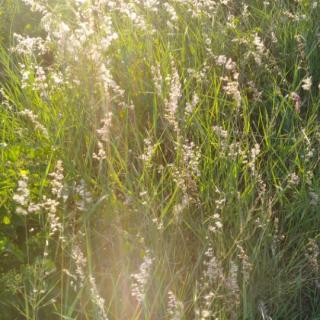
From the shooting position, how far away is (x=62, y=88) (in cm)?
253

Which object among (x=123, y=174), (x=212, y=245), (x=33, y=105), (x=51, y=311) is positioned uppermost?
(x=33, y=105)

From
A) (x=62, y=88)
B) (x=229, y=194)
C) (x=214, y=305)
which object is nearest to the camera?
(x=214, y=305)

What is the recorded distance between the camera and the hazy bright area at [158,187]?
1.88m

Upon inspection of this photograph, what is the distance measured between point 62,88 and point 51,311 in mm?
932

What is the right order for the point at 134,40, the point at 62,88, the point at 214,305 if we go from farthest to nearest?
the point at 134,40
the point at 62,88
the point at 214,305

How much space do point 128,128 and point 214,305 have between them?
837 mm

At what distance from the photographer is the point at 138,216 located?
2070mm

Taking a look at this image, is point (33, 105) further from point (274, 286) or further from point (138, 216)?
point (274, 286)

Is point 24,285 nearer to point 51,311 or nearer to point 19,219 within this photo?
point 51,311

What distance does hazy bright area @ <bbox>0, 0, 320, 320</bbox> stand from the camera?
1880 millimetres

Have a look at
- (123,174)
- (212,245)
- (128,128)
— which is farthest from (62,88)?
(212,245)

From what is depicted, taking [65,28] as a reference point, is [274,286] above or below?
below

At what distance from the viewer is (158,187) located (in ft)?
6.94

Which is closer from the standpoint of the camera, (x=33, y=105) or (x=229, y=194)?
(x=229, y=194)
